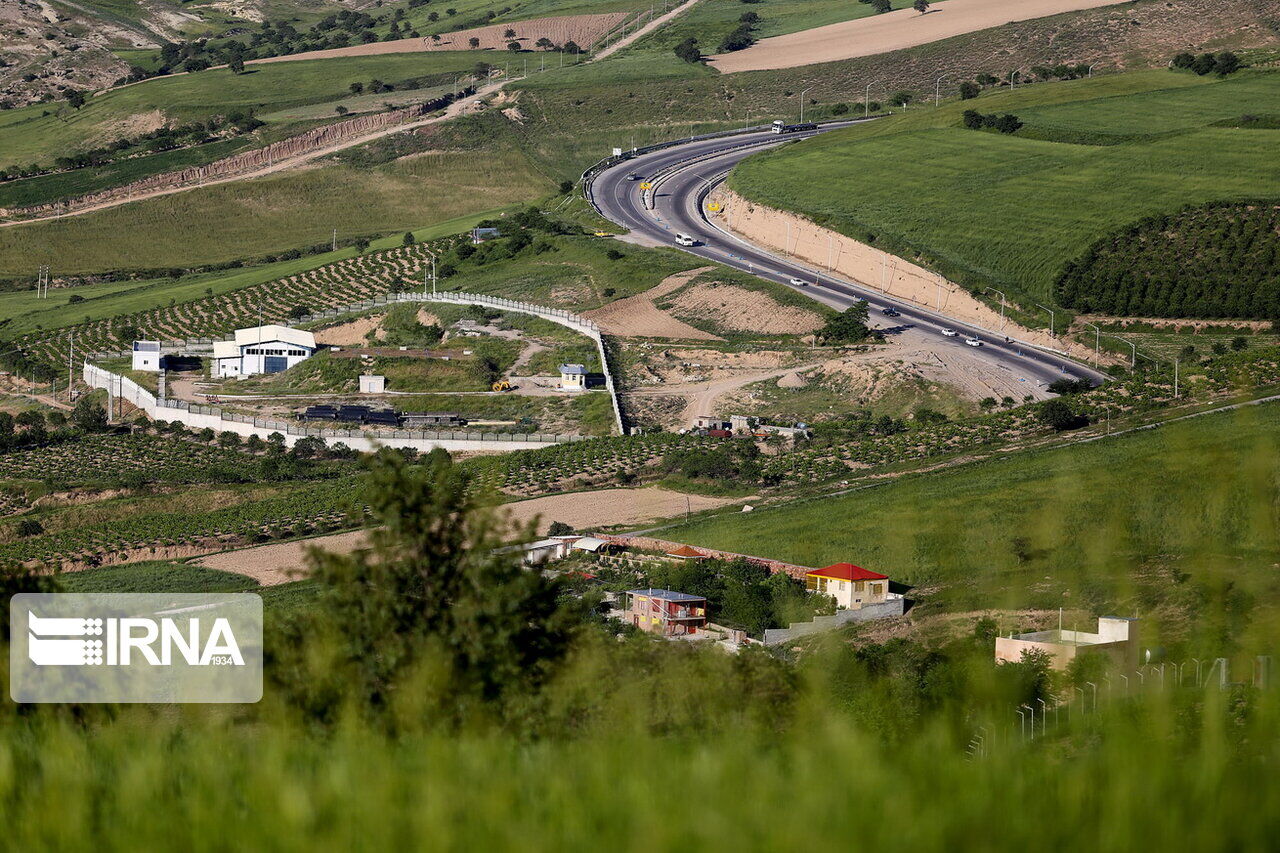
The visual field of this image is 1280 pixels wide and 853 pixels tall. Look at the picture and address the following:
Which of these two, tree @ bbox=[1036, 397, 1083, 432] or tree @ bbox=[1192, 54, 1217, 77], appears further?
tree @ bbox=[1192, 54, 1217, 77]

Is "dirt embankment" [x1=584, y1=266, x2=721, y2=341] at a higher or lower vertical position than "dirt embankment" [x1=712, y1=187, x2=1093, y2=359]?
lower

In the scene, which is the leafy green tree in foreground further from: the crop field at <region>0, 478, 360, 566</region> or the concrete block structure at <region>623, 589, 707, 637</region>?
the crop field at <region>0, 478, 360, 566</region>

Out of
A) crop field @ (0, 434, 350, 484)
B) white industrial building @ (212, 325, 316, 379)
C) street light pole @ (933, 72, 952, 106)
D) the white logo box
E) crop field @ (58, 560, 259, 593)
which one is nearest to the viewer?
the white logo box

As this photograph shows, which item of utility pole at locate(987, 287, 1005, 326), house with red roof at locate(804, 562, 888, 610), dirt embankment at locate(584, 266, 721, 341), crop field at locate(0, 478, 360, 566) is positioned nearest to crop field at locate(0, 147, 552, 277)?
dirt embankment at locate(584, 266, 721, 341)

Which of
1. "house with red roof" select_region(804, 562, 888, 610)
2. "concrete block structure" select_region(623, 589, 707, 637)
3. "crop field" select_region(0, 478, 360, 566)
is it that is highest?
"house with red roof" select_region(804, 562, 888, 610)

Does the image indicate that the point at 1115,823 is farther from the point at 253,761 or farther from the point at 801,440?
the point at 801,440

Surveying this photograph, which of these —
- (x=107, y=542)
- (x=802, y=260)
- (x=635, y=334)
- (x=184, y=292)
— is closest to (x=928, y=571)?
(x=107, y=542)
